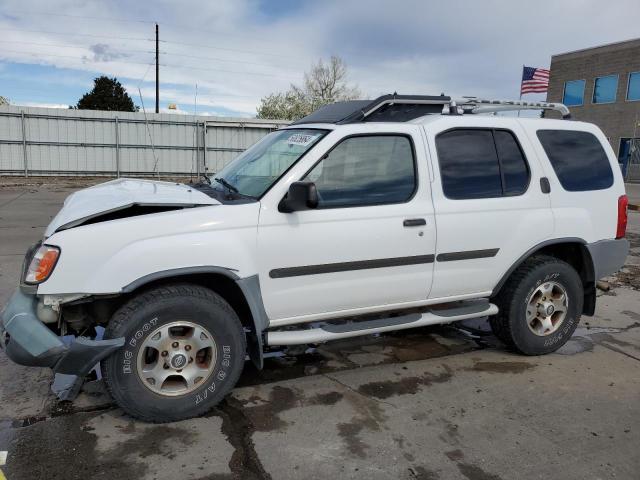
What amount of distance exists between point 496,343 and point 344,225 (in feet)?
7.38

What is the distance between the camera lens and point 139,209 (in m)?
3.33

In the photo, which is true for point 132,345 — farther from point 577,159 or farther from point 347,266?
point 577,159

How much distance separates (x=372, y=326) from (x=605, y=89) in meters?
37.6

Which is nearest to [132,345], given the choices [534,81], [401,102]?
[401,102]

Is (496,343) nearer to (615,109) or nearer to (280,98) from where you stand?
(615,109)

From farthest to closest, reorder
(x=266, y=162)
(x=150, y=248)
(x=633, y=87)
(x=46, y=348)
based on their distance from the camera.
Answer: (x=633, y=87)
(x=266, y=162)
(x=150, y=248)
(x=46, y=348)

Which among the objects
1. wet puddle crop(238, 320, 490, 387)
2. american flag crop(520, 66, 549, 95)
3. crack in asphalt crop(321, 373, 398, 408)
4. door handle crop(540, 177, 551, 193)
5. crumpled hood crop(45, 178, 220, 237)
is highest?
american flag crop(520, 66, 549, 95)

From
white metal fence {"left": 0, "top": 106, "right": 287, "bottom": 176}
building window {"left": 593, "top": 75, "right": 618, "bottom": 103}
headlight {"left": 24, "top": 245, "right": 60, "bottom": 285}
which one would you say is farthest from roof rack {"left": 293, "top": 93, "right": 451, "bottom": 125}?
building window {"left": 593, "top": 75, "right": 618, "bottom": 103}

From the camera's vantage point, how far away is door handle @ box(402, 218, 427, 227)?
3.84 meters

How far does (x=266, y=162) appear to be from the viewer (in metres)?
4.09

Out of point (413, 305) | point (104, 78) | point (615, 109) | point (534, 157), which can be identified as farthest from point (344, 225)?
point (104, 78)

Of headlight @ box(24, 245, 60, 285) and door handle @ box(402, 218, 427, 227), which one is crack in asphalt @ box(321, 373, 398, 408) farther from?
headlight @ box(24, 245, 60, 285)

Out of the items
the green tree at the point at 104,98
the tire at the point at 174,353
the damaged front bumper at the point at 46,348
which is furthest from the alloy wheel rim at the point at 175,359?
the green tree at the point at 104,98

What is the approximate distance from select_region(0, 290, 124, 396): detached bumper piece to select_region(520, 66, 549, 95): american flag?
90.8ft
